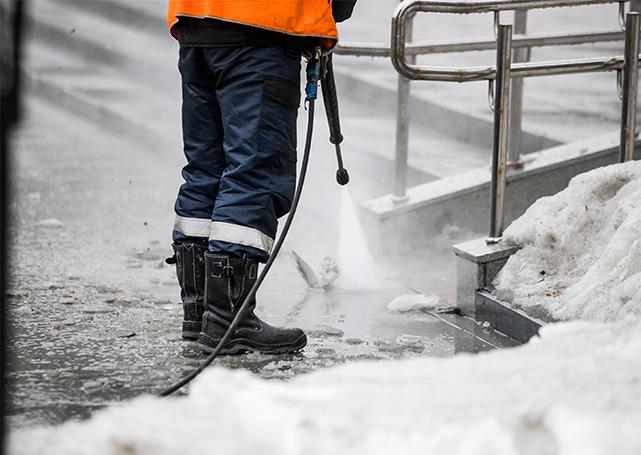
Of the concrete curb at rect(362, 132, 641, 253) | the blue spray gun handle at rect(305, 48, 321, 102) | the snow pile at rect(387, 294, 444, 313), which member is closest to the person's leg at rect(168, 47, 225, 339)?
the blue spray gun handle at rect(305, 48, 321, 102)

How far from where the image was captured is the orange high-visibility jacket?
3.94m

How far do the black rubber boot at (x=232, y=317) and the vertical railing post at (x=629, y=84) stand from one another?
5.57 feet

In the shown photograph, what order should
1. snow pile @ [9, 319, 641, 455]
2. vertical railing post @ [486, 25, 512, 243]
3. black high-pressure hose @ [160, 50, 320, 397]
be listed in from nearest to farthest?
snow pile @ [9, 319, 641, 455] < black high-pressure hose @ [160, 50, 320, 397] < vertical railing post @ [486, 25, 512, 243]

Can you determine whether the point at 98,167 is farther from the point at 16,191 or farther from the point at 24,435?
the point at 24,435

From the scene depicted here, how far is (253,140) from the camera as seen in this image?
159 inches

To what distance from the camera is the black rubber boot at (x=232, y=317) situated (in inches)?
163

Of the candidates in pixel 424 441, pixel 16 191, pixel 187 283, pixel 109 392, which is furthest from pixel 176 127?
pixel 424 441

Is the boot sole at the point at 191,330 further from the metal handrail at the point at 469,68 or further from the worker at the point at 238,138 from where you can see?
the metal handrail at the point at 469,68

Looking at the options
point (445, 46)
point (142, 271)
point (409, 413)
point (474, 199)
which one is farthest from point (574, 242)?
point (409, 413)

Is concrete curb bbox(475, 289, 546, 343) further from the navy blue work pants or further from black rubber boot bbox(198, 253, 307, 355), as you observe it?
the navy blue work pants

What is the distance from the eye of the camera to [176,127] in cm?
897

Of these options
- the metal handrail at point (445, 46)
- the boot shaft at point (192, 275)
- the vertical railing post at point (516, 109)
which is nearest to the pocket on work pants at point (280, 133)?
the boot shaft at point (192, 275)

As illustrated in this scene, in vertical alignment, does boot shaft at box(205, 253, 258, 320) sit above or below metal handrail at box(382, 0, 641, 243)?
below

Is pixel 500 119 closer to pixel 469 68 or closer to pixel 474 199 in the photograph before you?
pixel 469 68
